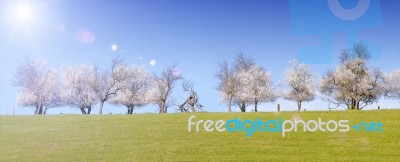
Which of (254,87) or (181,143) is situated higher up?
(254,87)

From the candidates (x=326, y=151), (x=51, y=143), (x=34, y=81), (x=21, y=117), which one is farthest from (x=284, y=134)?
(x=34, y=81)

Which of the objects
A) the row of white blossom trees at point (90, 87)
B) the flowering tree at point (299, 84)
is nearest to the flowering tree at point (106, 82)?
the row of white blossom trees at point (90, 87)

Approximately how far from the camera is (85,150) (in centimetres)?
3084

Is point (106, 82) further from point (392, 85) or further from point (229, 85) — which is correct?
point (392, 85)

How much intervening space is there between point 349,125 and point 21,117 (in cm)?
3681

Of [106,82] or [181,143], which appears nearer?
[181,143]

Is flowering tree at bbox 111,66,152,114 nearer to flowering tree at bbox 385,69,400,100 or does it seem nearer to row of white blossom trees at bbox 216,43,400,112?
row of white blossom trees at bbox 216,43,400,112

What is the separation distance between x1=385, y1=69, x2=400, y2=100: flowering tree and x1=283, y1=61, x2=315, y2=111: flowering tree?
622 inches

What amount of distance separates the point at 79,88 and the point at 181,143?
71.5 m

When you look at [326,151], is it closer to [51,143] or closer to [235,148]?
[235,148]

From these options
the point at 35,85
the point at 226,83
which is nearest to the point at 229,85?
the point at 226,83

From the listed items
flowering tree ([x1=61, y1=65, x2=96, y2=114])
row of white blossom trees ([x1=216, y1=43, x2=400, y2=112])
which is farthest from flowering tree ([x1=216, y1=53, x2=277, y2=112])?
flowering tree ([x1=61, y1=65, x2=96, y2=114])

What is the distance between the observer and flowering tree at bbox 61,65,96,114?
9512 cm

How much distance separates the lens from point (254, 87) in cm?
9062
